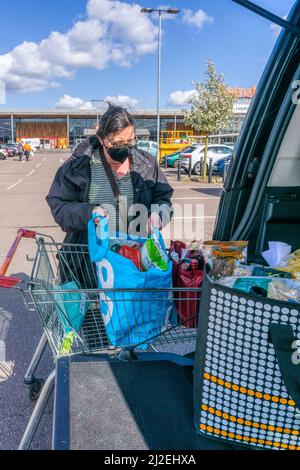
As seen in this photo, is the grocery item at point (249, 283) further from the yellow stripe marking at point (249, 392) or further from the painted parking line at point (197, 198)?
the painted parking line at point (197, 198)

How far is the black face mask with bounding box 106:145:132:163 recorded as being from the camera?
2.53 m

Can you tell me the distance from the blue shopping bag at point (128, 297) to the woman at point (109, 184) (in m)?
0.58

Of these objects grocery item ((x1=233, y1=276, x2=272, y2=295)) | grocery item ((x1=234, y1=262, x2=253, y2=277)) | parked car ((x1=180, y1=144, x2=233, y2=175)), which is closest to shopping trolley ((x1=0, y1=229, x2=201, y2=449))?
grocery item ((x1=234, y1=262, x2=253, y2=277))

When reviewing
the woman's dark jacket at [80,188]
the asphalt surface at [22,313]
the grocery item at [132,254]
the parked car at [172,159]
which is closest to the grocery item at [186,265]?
the grocery item at [132,254]

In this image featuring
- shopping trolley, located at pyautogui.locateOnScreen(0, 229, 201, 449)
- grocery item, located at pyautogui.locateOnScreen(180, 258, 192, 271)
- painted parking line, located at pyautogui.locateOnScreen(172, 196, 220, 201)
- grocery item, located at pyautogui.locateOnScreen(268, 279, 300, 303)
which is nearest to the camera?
grocery item, located at pyautogui.locateOnScreen(268, 279, 300, 303)

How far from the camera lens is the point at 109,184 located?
2580 millimetres

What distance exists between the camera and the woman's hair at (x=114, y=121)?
2480 millimetres

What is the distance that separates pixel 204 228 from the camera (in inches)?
321

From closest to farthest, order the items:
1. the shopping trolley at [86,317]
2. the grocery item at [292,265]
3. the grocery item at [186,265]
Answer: the grocery item at [292,265] → the shopping trolley at [86,317] → the grocery item at [186,265]

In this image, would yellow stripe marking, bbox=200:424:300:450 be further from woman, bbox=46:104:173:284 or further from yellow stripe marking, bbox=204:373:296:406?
woman, bbox=46:104:173:284

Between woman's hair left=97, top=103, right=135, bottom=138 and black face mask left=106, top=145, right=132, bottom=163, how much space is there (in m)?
0.11

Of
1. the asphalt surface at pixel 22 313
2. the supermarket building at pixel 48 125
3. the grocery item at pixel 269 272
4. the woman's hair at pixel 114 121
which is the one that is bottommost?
the asphalt surface at pixel 22 313

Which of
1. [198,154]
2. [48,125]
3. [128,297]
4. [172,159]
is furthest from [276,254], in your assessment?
[48,125]
